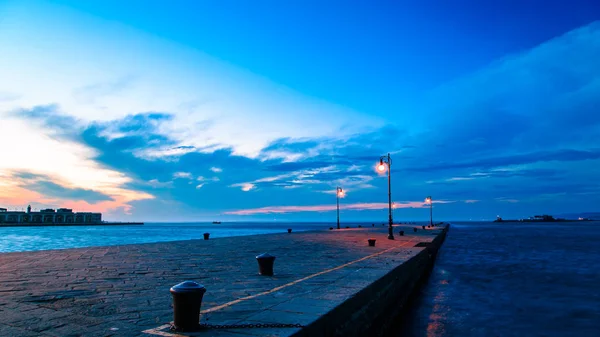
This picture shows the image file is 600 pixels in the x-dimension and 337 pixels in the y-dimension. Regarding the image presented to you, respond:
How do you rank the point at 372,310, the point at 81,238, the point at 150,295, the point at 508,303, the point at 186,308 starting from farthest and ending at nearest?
the point at 81,238 → the point at 508,303 → the point at 372,310 → the point at 150,295 → the point at 186,308

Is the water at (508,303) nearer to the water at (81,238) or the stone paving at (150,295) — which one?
the stone paving at (150,295)

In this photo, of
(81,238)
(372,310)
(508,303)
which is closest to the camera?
(372,310)

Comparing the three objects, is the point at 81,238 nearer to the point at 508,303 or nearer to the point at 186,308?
the point at 508,303

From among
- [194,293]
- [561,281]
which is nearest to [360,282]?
[194,293]

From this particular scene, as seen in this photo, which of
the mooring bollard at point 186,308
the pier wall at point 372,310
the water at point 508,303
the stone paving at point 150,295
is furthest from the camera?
the water at point 508,303

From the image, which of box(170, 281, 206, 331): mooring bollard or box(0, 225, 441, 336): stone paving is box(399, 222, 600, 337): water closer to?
box(0, 225, 441, 336): stone paving

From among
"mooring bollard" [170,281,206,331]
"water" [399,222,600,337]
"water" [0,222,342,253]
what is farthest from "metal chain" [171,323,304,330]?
"water" [0,222,342,253]

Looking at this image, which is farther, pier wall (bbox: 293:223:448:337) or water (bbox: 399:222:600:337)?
water (bbox: 399:222:600:337)

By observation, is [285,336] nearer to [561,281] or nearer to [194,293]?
[194,293]

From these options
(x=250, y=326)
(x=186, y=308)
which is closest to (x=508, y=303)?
(x=250, y=326)

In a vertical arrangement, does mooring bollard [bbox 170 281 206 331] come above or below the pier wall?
above

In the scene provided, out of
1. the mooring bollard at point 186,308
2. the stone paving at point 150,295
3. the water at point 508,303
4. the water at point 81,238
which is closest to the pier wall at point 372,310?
the stone paving at point 150,295

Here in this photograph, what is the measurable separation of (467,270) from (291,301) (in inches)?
657

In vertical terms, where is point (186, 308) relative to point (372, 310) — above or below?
above
